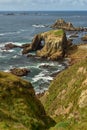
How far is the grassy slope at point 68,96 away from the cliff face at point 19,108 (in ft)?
26.4

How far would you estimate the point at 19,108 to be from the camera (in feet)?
81.4

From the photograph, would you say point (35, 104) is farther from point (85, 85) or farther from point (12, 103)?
point (85, 85)

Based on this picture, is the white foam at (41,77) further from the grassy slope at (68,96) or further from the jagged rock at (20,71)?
the grassy slope at (68,96)

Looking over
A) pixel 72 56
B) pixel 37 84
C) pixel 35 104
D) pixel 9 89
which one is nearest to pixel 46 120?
pixel 35 104

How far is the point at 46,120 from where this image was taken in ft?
86.1

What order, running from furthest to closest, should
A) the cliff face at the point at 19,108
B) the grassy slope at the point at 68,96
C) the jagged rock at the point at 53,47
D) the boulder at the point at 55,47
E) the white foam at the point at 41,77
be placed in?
1. the jagged rock at the point at 53,47
2. the boulder at the point at 55,47
3. the white foam at the point at 41,77
4. the grassy slope at the point at 68,96
5. the cliff face at the point at 19,108

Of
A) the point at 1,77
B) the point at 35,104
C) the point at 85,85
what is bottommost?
the point at 85,85

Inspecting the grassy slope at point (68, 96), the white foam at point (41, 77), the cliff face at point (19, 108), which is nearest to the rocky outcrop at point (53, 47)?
the white foam at point (41, 77)

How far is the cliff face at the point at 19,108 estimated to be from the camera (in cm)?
2133

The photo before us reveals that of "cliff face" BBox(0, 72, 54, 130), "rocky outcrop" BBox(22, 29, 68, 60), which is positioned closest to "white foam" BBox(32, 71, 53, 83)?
"rocky outcrop" BBox(22, 29, 68, 60)

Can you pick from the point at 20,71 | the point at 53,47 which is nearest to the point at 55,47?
the point at 53,47

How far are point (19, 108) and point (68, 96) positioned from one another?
1939cm

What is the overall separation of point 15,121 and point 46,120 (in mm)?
5178

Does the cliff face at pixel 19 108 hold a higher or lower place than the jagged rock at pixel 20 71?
higher
